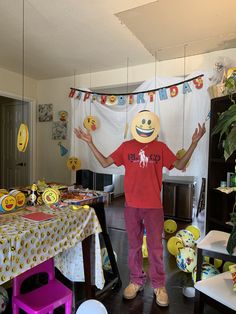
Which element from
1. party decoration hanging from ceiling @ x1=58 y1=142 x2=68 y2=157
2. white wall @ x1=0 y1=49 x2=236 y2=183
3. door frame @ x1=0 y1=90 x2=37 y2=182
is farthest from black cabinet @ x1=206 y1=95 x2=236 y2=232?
door frame @ x1=0 y1=90 x2=37 y2=182

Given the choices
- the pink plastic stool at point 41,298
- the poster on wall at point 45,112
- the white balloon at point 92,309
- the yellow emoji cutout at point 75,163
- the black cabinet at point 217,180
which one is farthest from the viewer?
the poster on wall at point 45,112

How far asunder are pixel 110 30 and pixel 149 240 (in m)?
1.92

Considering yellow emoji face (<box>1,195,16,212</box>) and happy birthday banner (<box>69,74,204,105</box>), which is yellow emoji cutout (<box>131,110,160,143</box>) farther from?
happy birthday banner (<box>69,74,204,105</box>)

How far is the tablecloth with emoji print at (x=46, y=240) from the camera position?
106 cm

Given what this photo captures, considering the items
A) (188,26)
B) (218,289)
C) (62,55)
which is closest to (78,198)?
(218,289)

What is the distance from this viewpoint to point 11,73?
3.74 meters

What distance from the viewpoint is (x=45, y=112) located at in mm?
4164

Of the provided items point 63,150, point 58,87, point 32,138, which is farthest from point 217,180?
point 32,138

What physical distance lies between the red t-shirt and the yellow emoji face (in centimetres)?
77

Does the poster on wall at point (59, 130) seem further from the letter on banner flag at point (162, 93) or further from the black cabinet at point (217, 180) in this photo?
the black cabinet at point (217, 180)

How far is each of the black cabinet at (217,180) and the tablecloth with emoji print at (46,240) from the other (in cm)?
135

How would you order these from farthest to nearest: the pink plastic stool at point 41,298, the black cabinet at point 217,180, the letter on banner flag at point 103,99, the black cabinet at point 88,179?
the black cabinet at point 88,179 < the letter on banner flag at point 103,99 < the black cabinet at point 217,180 < the pink plastic stool at point 41,298

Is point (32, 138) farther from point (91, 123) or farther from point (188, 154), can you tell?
point (188, 154)

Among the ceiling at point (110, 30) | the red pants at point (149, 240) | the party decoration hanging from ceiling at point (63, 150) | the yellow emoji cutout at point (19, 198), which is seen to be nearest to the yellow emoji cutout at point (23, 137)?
the yellow emoji cutout at point (19, 198)
